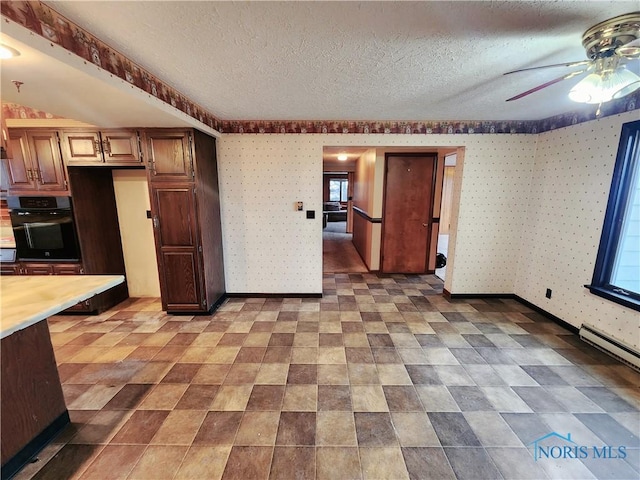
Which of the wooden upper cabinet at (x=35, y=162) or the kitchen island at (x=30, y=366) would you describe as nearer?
the kitchen island at (x=30, y=366)

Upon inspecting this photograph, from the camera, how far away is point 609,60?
148 cm

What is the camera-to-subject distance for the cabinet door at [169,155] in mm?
2891

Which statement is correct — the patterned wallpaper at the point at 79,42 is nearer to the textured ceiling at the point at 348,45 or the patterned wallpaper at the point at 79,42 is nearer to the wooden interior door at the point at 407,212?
the textured ceiling at the point at 348,45

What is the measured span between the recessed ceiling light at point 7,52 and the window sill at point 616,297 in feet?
15.0

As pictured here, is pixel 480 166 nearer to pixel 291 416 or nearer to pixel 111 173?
pixel 291 416

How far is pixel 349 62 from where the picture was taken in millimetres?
→ 1847

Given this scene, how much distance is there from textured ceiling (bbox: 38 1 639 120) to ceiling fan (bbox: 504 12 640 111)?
6cm

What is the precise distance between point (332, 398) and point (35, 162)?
393cm

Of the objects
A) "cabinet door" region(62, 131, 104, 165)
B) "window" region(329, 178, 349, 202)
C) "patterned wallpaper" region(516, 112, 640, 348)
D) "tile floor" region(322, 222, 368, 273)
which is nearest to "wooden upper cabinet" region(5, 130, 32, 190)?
"cabinet door" region(62, 131, 104, 165)

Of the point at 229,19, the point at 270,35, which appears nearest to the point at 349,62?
the point at 270,35

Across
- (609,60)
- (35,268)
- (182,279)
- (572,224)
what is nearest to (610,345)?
(572,224)

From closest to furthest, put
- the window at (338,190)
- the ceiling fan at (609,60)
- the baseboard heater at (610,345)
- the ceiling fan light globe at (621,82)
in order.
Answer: the ceiling fan at (609,60) → the ceiling fan light globe at (621,82) → the baseboard heater at (610,345) → the window at (338,190)

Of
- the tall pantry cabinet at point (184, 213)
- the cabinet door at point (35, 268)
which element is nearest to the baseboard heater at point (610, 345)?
the tall pantry cabinet at point (184, 213)

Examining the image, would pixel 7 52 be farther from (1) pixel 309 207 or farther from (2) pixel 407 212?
(2) pixel 407 212
